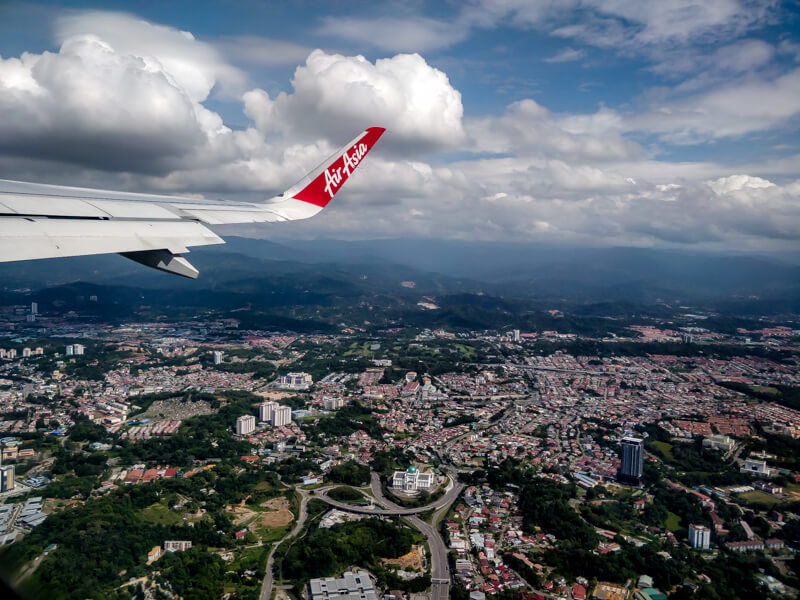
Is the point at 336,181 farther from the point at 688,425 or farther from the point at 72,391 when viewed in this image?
the point at 72,391

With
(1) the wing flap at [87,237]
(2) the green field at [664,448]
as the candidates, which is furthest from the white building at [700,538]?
(1) the wing flap at [87,237]

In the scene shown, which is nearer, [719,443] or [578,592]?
[578,592]

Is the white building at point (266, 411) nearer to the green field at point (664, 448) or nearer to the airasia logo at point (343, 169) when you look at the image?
the green field at point (664, 448)

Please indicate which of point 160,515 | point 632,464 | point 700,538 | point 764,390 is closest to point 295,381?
point 160,515

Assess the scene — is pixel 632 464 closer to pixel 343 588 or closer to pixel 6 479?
pixel 343 588

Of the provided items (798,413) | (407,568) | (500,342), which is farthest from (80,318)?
(798,413)

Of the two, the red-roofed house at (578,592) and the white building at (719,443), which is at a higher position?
the red-roofed house at (578,592)
